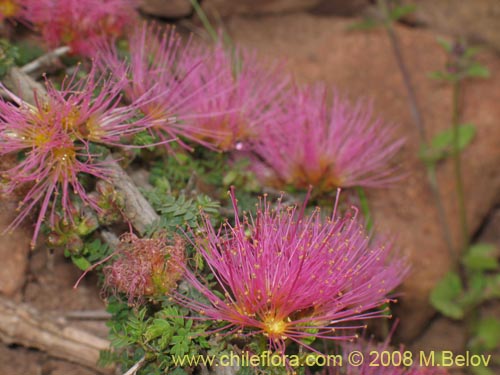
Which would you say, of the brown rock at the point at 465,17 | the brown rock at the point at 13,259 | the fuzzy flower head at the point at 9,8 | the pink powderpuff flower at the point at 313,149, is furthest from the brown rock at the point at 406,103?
the brown rock at the point at 13,259

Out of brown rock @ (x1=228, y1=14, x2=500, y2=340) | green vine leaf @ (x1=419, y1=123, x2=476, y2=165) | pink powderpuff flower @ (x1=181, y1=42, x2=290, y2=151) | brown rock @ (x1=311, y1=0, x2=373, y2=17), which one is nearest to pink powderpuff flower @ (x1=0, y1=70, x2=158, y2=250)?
pink powderpuff flower @ (x1=181, y1=42, x2=290, y2=151)

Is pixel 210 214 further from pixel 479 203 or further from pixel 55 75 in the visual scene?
pixel 479 203

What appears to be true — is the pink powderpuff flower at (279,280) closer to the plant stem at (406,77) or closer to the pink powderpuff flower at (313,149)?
the pink powderpuff flower at (313,149)

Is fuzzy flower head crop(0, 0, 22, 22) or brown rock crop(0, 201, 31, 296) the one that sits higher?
fuzzy flower head crop(0, 0, 22, 22)

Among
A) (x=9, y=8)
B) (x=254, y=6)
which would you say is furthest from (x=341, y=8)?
(x=9, y=8)

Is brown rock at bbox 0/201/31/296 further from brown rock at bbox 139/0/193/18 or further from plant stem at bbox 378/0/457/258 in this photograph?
plant stem at bbox 378/0/457/258

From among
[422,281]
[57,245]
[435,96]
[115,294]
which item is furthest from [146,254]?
[435,96]

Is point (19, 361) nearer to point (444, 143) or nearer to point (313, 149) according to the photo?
point (313, 149)
